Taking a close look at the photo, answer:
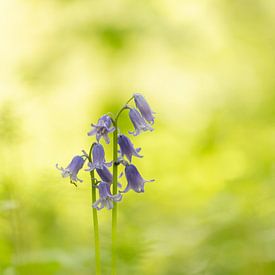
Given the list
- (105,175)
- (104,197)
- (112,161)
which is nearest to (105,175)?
(105,175)

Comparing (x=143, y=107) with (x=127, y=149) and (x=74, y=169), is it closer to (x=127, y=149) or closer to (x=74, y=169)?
(x=127, y=149)

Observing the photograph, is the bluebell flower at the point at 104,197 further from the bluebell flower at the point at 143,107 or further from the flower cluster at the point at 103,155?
the bluebell flower at the point at 143,107

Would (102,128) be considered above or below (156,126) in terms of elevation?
below

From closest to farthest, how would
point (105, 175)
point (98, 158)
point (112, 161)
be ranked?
point (112, 161) < point (98, 158) < point (105, 175)

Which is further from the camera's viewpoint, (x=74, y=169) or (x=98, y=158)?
(x=74, y=169)

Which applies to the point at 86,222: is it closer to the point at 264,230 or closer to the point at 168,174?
the point at 168,174

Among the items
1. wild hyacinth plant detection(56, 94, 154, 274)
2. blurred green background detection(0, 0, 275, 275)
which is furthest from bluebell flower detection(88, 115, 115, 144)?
blurred green background detection(0, 0, 275, 275)

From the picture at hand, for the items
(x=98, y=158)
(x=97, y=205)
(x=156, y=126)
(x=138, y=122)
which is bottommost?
(x=97, y=205)

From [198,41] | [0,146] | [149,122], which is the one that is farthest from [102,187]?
[198,41]

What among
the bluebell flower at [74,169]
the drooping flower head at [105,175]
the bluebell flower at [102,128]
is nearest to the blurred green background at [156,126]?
the bluebell flower at [74,169]
